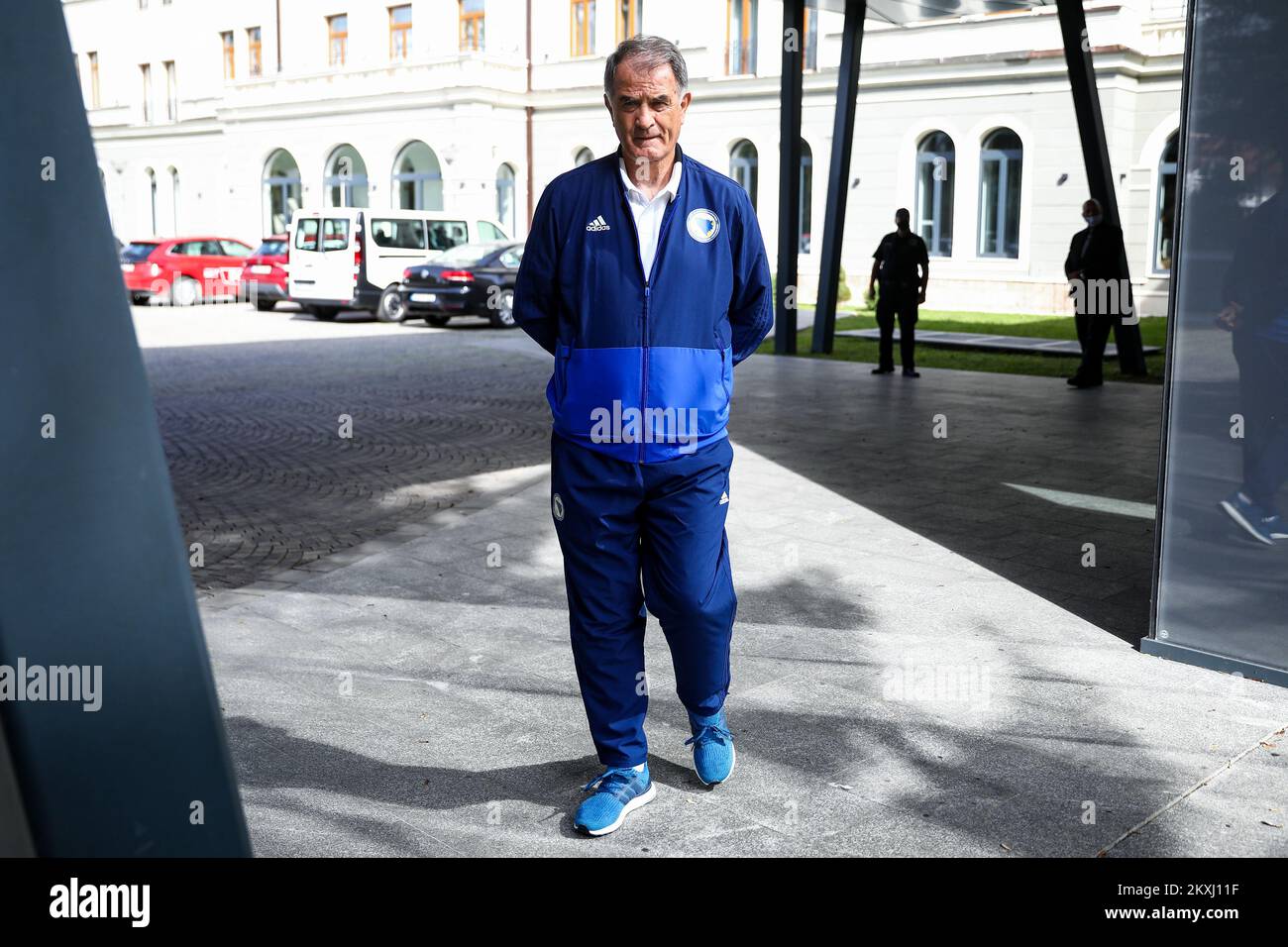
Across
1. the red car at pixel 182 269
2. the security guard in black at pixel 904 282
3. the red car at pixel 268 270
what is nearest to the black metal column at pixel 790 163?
the security guard in black at pixel 904 282

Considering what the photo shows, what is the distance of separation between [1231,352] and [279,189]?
40441mm

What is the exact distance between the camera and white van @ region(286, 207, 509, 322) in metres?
23.2

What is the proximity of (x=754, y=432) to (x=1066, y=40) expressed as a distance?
6.88 m

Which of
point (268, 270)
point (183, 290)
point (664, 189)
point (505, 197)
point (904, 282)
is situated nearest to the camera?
point (664, 189)

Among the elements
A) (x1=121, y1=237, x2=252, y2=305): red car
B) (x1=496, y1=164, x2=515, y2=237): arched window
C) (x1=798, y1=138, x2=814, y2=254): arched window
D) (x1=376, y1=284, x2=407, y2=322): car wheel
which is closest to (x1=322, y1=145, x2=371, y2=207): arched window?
(x1=496, y1=164, x2=515, y2=237): arched window

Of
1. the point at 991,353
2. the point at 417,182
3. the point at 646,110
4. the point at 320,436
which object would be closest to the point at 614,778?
the point at 646,110

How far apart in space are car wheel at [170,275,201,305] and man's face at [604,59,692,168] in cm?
2652

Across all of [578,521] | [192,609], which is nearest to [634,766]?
[578,521]

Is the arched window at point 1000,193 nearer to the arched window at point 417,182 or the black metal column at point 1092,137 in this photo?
the black metal column at point 1092,137

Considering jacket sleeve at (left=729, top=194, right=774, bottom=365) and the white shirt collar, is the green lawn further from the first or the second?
the white shirt collar

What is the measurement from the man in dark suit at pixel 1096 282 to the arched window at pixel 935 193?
49.9 feet

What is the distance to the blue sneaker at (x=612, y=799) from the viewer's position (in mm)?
3604

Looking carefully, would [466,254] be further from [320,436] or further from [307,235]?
[320,436]

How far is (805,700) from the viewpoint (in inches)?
185
